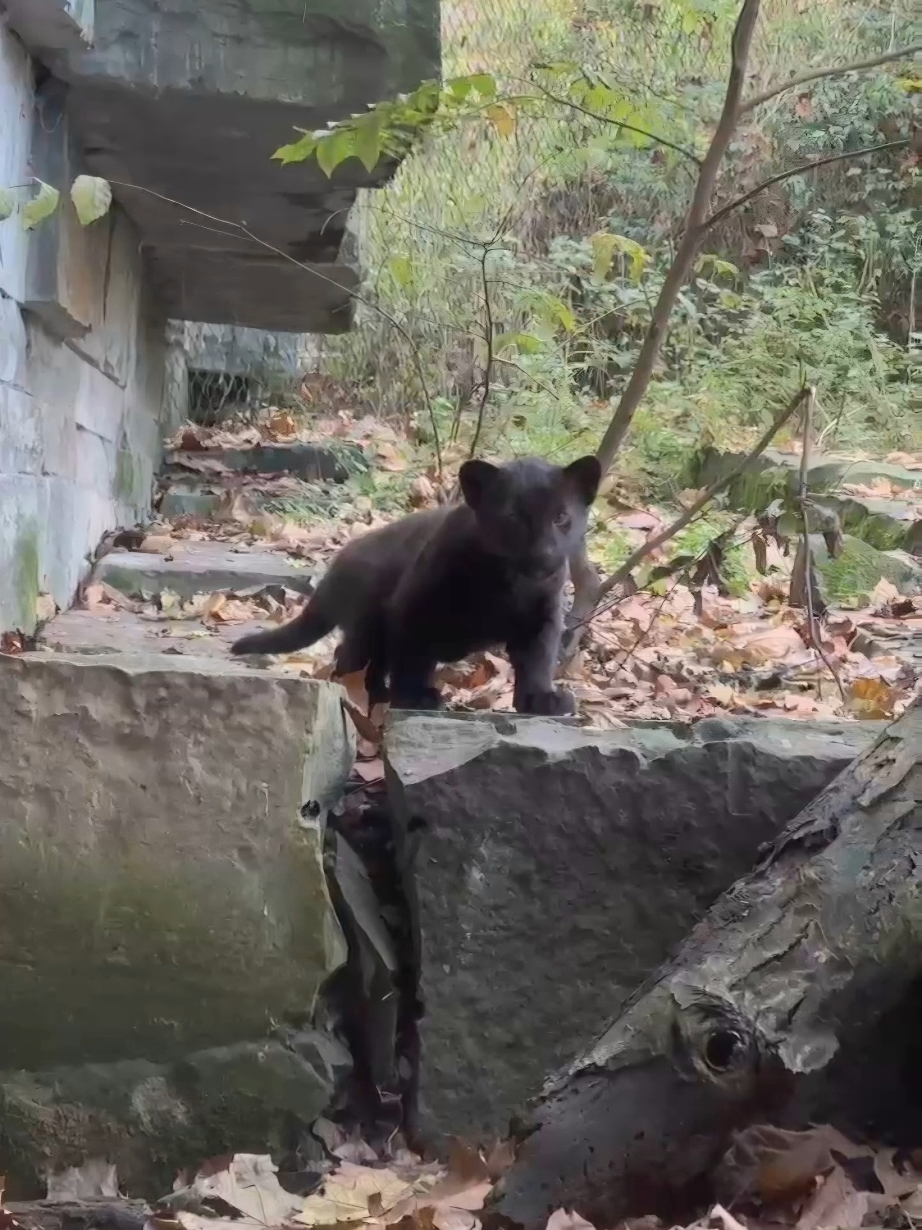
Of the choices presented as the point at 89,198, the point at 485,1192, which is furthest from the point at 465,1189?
the point at 89,198

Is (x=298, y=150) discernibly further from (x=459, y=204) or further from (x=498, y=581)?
(x=459, y=204)

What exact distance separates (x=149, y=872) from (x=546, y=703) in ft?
4.80

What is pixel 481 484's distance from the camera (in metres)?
3.64

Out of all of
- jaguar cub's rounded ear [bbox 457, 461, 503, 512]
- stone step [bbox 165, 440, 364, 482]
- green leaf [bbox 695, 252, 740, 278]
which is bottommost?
stone step [bbox 165, 440, 364, 482]

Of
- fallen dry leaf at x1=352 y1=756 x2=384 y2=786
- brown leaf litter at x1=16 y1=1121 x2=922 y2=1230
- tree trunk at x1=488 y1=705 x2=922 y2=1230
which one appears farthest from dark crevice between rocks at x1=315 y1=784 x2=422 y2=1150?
tree trunk at x1=488 y1=705 x2=922 y2=1230

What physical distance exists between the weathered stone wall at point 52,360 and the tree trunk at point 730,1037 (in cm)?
224

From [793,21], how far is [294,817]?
10490 mm

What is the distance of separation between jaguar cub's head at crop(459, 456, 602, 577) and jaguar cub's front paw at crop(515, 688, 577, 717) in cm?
35

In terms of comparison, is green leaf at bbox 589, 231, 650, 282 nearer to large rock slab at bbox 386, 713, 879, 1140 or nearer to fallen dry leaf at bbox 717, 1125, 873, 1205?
large rock slab at bbox 386, 713, 879, 1140

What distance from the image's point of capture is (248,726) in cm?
246

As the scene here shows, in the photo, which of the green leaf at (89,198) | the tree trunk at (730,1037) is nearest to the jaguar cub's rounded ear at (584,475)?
the green leaf at (89,198)

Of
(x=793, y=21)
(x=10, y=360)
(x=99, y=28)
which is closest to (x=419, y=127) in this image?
(x=99, y=28)

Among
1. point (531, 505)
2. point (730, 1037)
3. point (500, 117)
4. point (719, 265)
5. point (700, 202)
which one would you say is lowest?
point (730, 1037)

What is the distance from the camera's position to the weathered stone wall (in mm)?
3471
